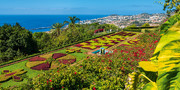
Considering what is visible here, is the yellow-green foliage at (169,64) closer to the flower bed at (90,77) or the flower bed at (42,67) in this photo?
the flower bed at (90,77)

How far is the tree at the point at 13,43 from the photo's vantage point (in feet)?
48.3

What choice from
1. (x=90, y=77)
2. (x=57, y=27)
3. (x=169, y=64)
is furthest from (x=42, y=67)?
(x=57, y=27)

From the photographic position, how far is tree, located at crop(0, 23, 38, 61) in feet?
48.3

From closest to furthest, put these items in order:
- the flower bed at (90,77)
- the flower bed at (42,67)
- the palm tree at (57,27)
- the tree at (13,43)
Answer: the flower bed at (90,77) < the flower bed at (42,67) < the tree at (13,43) < the palm tree at (57,27)

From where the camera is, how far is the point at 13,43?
15078mm

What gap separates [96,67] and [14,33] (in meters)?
12.8

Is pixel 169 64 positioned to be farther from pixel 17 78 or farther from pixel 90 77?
pixel 17 78

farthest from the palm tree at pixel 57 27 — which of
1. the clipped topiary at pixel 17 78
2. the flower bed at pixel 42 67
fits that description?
the clipped topiary at pixel 17 78

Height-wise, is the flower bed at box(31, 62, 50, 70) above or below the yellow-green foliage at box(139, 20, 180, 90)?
below

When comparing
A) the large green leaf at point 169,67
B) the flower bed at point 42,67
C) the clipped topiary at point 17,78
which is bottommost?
the clipped topiary at point 17,78

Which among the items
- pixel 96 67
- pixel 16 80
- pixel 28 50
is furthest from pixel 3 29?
pixel 96 67

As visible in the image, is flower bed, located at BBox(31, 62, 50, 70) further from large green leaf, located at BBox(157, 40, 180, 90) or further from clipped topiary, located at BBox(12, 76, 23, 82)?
large green leaf, located at BBox(157, 40, 180, 90)

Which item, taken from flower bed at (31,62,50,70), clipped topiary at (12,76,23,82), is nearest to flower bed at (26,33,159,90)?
clipped topiary at (12,76,23,82)

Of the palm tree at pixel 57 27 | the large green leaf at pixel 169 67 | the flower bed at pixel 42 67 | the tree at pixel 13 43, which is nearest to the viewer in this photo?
the large green leaf at pixel 169 67
